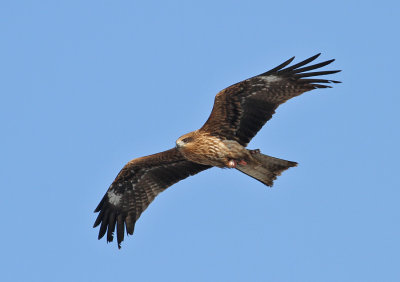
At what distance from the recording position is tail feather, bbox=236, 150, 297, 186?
1404 centimetres

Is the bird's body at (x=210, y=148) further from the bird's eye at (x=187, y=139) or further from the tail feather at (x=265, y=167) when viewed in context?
the tail feather at (x=265, y=167)

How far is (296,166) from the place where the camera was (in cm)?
1409

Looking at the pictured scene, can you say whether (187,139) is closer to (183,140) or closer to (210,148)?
(183,140)

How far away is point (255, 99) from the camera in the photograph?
1400 centimetres

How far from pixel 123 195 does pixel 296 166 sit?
3838 mm

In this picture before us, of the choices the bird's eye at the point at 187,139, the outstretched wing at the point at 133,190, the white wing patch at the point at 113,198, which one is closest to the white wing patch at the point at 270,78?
the bird's eye at the point at 187,139

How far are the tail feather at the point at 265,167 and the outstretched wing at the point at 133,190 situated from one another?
1361 mm

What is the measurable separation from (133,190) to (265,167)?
3.05m

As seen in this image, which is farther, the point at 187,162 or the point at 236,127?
the point at 187,162

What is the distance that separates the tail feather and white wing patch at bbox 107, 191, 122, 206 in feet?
9.54

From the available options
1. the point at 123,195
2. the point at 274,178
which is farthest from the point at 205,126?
the point at 123,195

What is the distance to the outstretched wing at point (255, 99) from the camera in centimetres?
1384

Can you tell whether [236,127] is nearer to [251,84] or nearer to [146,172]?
[251,84]

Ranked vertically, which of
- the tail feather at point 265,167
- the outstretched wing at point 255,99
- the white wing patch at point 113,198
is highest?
the outstretched wing at point 255,99
